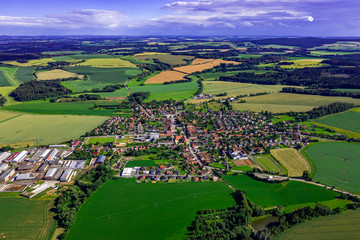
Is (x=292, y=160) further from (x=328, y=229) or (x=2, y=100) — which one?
(x=2, y=100)

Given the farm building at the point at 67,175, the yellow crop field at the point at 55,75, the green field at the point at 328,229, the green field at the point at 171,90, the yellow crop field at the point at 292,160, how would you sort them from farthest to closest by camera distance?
1. the yellow crop field at the point at 55,75
2. the green field at the point at 171,90
3. the yellow crop field at the point at 292,160
4. the farm building at the point at 67,175
5. the green field at the point at 328,229

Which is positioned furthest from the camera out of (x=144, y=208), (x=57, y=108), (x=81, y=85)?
(x=81, y=85)

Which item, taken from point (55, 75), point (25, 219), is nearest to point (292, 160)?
point (25, 219)

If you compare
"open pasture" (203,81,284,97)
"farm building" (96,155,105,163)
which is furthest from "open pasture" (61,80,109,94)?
"farm building" (96,155,105,163)

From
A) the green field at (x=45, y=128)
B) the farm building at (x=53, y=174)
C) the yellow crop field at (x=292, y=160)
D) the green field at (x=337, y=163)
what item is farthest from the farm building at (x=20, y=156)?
the green field at (x=337, y=163)

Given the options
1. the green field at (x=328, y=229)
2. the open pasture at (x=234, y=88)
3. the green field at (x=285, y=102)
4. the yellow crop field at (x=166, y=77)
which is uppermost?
the yellow crop field at (x=166, y=77)

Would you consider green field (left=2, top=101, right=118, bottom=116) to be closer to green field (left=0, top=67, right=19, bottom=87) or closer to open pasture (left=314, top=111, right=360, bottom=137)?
green field (left=0, top=67, right=19, bottom=87)

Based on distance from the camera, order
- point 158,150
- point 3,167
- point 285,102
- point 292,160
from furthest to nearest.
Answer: point 285,102, point 158,150, point 292,160, point 3,167

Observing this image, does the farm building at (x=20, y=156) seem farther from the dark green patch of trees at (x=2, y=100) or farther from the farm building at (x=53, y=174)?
the dark green patch of trees at (x=2, y=100)
